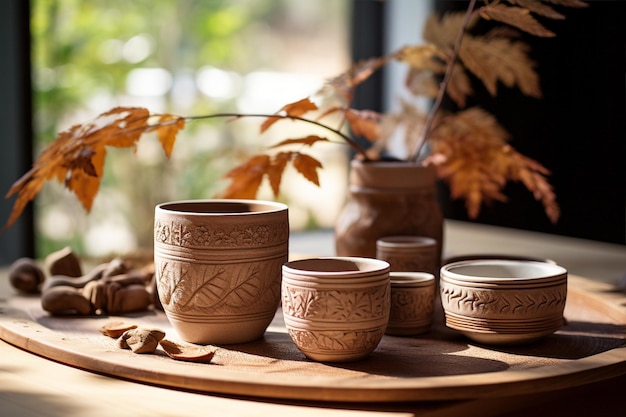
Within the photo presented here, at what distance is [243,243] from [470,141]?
1.58ft

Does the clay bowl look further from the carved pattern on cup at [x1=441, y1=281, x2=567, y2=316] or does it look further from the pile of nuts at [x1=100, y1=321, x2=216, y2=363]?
the pile of nuts at [x1=100, y1=321, x2=216, y2=363]

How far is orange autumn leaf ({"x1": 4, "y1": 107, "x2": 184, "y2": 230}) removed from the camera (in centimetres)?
88

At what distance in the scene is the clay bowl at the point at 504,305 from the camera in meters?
0.79

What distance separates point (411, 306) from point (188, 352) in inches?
8.8

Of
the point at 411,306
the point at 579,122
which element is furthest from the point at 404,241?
the point at 579,122

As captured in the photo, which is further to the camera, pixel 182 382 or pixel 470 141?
pixel 470 141

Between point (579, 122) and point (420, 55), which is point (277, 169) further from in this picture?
point (579, 122)

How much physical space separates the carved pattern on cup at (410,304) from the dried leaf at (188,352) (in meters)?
0.18

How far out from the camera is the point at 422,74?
127 cm

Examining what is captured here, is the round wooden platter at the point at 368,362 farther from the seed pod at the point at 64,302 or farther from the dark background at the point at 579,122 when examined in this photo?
the dark background at the point at 579,122

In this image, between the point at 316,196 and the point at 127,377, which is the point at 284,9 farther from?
A: the point at 127,377

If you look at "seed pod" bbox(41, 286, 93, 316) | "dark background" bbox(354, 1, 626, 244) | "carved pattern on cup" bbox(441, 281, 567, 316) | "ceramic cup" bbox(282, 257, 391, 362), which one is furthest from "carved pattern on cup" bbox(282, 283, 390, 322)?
"dark background" bbox(354, 1, 626, 244)

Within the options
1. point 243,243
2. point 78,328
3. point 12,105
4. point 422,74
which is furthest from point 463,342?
point 12,105

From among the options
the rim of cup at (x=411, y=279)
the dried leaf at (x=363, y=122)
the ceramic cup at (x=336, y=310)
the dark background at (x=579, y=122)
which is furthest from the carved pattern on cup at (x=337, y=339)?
the dark background at (x=579, y=122)
